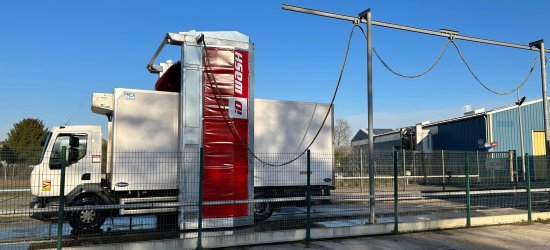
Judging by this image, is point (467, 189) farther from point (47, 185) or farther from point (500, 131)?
point (500, 131)

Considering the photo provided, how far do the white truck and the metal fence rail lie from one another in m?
0.04

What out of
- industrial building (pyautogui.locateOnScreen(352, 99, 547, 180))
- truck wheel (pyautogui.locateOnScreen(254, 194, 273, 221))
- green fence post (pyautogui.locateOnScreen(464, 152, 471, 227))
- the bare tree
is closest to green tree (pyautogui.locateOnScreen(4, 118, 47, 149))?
industrial building (pyautogui.locateOnScreen(352, 99, 547, 180))

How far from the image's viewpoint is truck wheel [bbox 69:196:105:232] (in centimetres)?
1085

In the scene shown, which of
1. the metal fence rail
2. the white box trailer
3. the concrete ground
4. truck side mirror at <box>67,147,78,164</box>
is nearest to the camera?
the metal fence rail

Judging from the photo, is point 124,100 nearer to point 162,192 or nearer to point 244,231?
point 162,192

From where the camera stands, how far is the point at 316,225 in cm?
1183

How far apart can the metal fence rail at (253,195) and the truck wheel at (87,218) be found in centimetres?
3

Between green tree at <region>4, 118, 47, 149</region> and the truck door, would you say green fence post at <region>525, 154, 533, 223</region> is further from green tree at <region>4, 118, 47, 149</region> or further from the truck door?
green tree at <region>4, 118, 47, 149</region>

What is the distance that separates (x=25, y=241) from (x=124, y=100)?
3936 mm

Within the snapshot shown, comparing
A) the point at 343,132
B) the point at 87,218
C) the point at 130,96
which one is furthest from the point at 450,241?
the point at 343,132

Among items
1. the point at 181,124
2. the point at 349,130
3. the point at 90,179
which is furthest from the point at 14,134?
the point at 349,130

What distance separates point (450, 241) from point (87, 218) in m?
8.59

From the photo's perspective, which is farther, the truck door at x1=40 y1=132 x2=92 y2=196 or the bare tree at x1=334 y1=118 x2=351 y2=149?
the bare tree at x1=334 y1=118 x2=351 y2=149

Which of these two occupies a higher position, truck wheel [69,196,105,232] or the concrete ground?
truck wheel [69,196,105,232]
